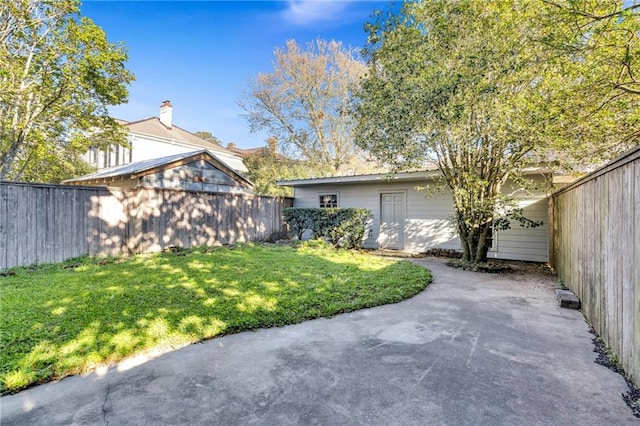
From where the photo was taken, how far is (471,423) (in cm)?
195

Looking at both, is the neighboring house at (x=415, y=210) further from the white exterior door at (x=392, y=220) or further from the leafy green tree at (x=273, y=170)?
the leafy green tree at (x=273, y=170)

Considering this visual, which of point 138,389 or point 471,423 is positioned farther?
point 138,389

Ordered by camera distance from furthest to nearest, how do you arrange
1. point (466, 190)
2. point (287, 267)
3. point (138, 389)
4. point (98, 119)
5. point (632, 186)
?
point (98, 119) < point (466, 190) < point (287, 267) < point (632, 186) < point (138, 389)

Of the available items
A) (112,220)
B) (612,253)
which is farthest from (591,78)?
(112,220)

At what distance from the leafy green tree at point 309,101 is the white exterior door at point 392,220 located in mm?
8836

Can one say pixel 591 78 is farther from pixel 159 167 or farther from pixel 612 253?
pixel 159 167

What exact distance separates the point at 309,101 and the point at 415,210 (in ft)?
38.8

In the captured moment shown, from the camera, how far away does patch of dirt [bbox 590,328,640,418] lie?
2133 mm

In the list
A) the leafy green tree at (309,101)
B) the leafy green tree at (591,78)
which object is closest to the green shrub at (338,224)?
the leafy green tree at (591,78)

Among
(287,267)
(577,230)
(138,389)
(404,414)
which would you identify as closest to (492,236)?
(577,230)

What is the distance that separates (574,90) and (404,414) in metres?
5.36

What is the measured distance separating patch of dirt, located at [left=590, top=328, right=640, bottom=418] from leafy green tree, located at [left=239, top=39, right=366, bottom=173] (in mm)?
16910

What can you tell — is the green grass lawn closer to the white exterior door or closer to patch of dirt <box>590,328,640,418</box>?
patch of dirt <box>590,328,640,418</box>

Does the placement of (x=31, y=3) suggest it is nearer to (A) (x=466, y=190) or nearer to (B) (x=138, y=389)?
(B) (x=138, y=389)
